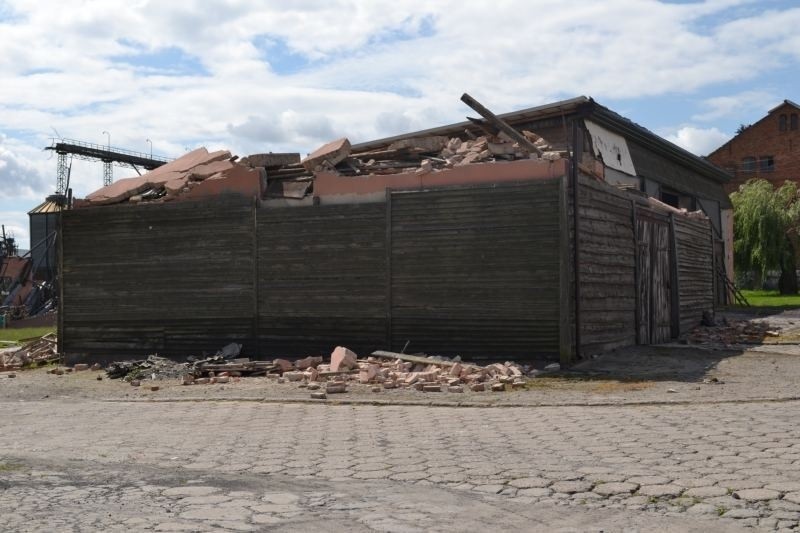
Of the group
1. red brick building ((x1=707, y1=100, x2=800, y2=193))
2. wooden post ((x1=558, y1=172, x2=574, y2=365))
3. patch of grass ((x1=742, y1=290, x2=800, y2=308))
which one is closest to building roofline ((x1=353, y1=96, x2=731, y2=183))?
wooden post ((x1=558, y1=172, x2=574, y2=365))

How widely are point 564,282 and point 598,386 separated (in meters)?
2.39

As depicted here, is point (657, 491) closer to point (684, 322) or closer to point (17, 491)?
point (17, 491)

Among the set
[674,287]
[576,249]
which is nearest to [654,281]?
[674,287]

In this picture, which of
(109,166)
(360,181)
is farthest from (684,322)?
(109,166)

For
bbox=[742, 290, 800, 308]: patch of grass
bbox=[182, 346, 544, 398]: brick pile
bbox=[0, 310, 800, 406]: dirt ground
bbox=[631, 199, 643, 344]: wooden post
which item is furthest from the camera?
bbox=[742, 290, 800, 308]: patch of grass

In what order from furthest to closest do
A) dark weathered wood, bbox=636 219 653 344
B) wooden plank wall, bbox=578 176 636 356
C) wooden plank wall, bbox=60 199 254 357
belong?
dark weathered wood, bbox=636 219 653 344 → wooden plank wall, bbox=60 199 254 357 → wooden plank wall, bbox=578 176 636 356

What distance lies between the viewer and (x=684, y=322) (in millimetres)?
20594

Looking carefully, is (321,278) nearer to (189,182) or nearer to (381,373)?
(381,373)

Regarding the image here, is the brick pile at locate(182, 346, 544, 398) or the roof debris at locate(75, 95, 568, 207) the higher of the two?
the roof debris at locate(75, 95, 568, 207)

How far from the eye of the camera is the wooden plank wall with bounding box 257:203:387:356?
605 inches

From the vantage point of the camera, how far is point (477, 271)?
14.6 metres

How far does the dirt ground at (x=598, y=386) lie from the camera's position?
10.9 meters

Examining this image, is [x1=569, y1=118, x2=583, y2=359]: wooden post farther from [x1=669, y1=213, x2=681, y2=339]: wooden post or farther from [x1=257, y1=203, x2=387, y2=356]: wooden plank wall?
[x1=669, y1=213, x2=681, y2=339]: wooden post

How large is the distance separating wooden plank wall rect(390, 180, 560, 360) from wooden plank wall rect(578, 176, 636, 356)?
722mm
